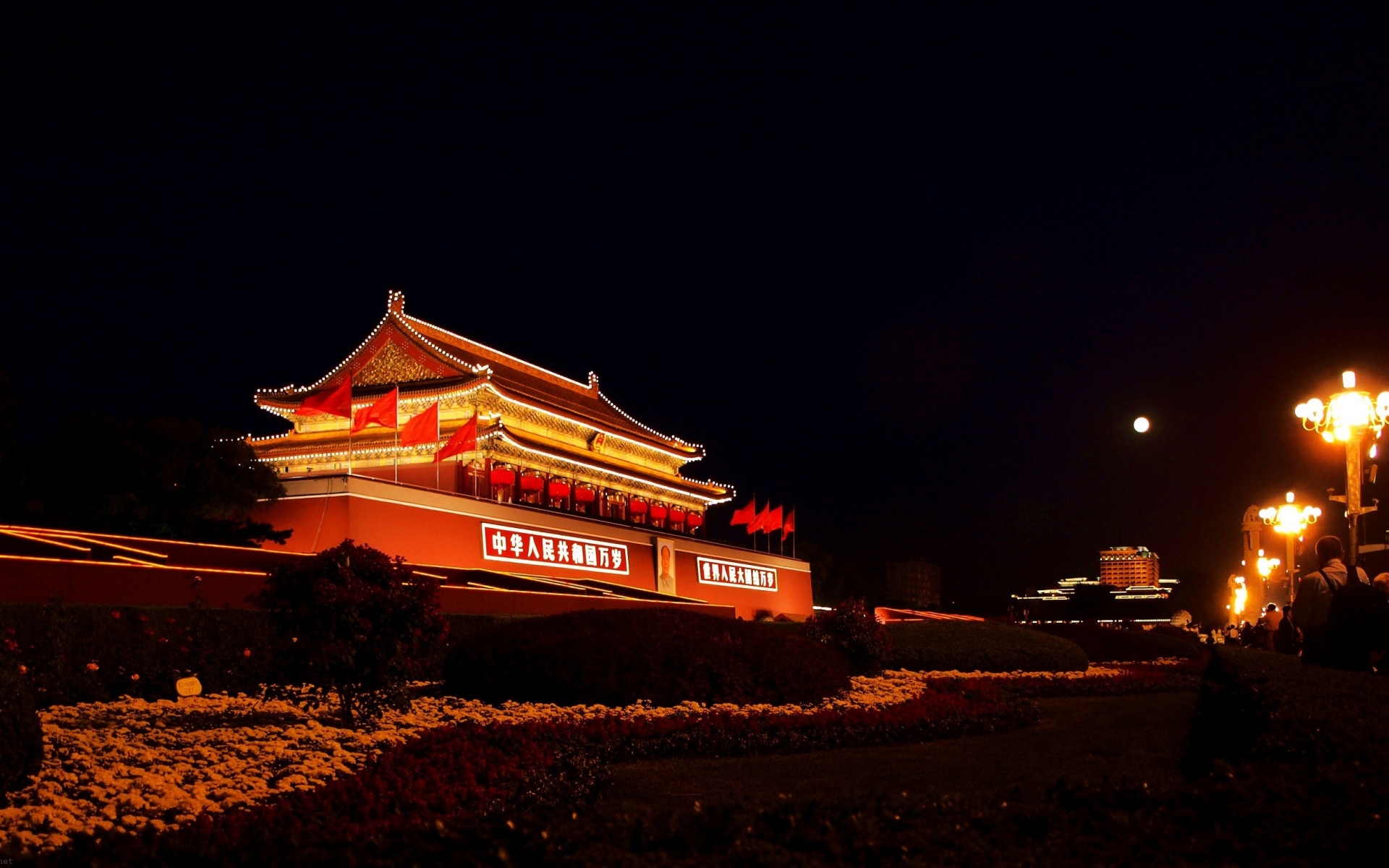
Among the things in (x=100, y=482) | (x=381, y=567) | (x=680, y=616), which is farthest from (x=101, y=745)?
(x=100, y=482)

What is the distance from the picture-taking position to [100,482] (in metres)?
19.7

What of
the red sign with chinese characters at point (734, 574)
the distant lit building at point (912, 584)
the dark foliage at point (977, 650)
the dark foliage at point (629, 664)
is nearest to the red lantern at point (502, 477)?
the red sign with chinese characters at point (734, 574)

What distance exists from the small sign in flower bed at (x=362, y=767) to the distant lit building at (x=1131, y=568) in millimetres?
104595

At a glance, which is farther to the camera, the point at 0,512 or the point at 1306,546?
the point at 1306,546

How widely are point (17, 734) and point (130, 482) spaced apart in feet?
49.4

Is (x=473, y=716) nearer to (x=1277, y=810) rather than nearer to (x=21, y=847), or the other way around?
(x=21, y=847)

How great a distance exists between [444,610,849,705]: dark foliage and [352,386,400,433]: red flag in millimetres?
13285

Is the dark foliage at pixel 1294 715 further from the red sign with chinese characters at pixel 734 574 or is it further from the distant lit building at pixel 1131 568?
the distant lit building at pixel 1131 568

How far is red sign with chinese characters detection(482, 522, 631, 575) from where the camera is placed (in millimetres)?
26000

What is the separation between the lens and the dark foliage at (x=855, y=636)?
15.2 metres

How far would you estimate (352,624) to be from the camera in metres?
9.04

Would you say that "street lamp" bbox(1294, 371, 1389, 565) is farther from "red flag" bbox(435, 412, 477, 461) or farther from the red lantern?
the red lantern

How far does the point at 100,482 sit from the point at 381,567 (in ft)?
41.6

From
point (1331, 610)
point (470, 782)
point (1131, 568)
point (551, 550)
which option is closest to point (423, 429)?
point (551, 550)
